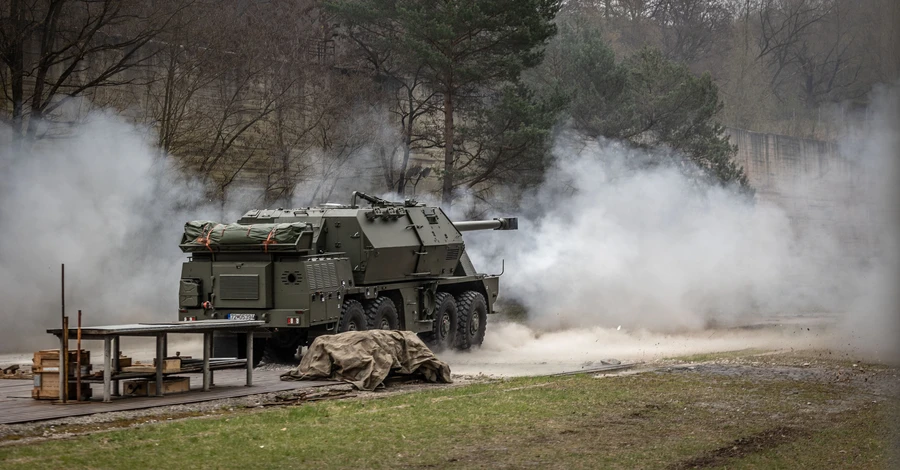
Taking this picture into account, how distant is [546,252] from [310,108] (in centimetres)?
706

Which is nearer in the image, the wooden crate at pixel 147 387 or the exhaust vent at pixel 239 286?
the wooden crate at pixel 147 387

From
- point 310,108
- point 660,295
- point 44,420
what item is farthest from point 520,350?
point 44,420

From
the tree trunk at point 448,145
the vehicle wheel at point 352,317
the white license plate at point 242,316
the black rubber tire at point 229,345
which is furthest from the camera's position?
the tree trunk at point 448,145

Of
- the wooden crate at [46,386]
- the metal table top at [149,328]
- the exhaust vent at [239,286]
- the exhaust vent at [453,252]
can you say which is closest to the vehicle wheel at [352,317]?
the exhaust vent at [239,286]

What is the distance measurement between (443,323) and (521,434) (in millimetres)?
10627

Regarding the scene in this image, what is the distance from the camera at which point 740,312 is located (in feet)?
96.2

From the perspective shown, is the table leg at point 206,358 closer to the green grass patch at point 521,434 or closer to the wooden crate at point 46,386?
the green grass patch at point 521,434

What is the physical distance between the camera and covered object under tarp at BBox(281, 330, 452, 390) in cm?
1543

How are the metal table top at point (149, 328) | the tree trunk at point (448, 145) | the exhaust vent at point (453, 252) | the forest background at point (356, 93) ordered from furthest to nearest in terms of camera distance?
the tree trunk at point (448, 145)
the forest background at point (356, 93)
the exhaust vent at point (453, 252)
the metal table top at point (149, 328)

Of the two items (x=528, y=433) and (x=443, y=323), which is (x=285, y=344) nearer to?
(x=443, y=323)

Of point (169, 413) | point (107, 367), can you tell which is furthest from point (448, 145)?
point (169, 413)

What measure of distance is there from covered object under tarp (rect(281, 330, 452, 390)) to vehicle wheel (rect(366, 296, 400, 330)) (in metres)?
3.15

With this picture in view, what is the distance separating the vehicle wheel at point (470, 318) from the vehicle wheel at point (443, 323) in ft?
0.43

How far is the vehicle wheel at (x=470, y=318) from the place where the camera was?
73.3 ft
